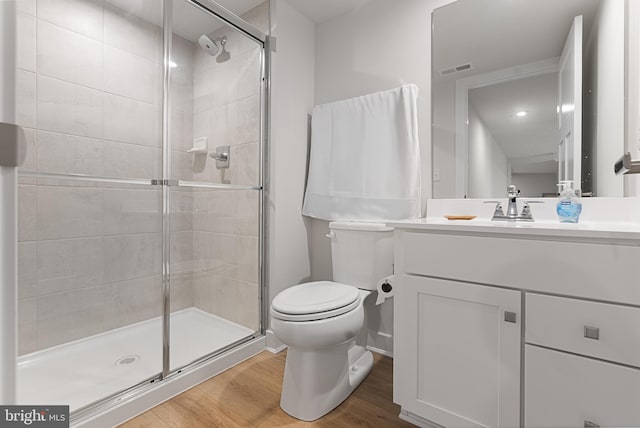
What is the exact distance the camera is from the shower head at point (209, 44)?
5.94 ft

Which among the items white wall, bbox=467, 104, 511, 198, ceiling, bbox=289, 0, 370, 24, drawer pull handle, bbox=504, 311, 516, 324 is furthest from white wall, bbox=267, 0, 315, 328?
drawer pull handle, bbox=504, 311, 516, 324

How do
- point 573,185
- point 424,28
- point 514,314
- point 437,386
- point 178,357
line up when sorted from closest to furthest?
point 514,314
point 437,386
point 573,185
point 178,357
point 424,28

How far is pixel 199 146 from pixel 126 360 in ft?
4.17

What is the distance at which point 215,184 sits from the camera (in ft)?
6.20

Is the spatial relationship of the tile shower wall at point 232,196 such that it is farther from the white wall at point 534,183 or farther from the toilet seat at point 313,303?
the white wall at point 534,183

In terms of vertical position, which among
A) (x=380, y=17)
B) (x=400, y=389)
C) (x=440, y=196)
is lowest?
(x=400, y=389)

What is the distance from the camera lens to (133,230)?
5.74 ft

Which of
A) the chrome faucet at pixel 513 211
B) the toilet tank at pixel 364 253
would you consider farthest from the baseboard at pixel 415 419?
the chrome faucet at pixel 513 211

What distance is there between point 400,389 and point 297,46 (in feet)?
6.89

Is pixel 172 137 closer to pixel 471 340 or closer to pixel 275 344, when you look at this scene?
pixel 275 344

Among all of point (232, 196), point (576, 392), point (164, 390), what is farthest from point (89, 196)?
point (576, 392)

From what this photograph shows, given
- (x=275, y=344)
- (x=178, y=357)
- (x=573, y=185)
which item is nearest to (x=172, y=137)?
(x=178, y=357)

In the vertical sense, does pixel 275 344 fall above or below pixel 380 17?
below

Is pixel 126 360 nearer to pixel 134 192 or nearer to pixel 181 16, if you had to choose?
pixel 134 192
